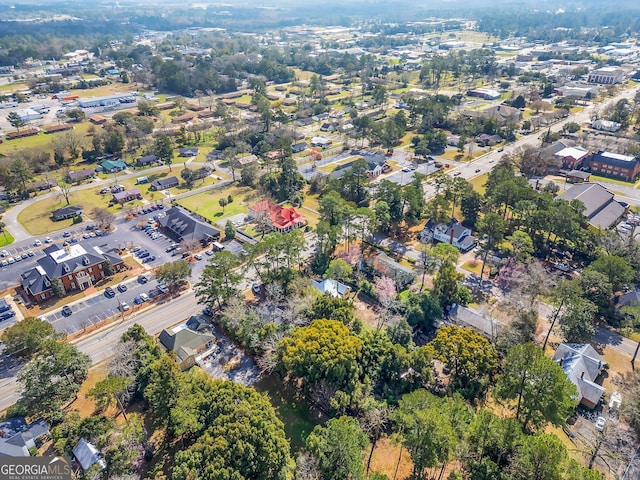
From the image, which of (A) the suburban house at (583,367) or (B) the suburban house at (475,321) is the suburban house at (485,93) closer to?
(B) the suburban house at (475,321)

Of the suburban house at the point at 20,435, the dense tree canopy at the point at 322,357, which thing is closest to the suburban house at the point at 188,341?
the dense tree canopy at the point at 322,357

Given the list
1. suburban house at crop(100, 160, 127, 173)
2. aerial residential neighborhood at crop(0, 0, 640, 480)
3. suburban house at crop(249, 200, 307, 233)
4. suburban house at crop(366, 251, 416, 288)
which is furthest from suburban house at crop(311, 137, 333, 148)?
suburban house at crop(366, 251, 416, 288)

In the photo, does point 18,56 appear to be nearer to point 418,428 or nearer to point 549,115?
point 549,115

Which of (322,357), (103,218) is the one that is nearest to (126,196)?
(103,218)

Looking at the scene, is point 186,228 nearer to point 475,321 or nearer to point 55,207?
point 55,207

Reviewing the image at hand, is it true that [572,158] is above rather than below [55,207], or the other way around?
above

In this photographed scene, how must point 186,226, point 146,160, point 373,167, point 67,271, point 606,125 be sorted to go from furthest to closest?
point 606,125 → point 146,160 → point 373,167 → point 186,226 → point 67,271

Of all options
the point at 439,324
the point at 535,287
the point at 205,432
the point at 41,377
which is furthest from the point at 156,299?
the point at 535,287
